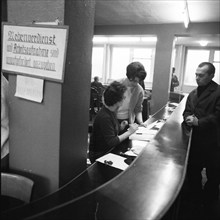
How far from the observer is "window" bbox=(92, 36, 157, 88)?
12.5m

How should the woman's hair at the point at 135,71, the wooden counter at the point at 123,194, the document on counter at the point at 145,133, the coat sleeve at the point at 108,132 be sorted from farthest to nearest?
the woman's hair at the point at 135,71 < the document on counter at the point at 145,133 < the coat sleeve at the point at 108,132 < the wooden counter at the point at 123,194

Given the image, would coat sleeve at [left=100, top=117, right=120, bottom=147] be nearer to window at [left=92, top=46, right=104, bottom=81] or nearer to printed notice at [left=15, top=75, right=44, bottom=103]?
printed notice at [left=15, top=75, right=44, bottom=103]

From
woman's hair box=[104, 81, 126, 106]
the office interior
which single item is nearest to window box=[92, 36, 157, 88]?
woman's hair box=[104, 81, 126, 106]

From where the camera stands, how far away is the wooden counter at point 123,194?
77 cm

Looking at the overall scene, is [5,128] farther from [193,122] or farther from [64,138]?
[193,122]

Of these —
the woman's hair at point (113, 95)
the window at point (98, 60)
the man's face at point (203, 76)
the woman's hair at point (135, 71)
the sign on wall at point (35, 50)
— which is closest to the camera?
the sign on wall at point (35, 50)

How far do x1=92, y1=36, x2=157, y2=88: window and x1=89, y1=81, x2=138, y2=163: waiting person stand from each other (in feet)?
35.2

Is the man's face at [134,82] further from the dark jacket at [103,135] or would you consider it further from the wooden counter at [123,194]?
the wooden counter at [123,194]

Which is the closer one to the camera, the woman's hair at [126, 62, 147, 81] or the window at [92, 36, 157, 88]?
the woman's hair at [126, 62, 147, 81]

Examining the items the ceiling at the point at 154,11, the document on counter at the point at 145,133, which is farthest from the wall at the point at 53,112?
the ceiling at the point at 154,11

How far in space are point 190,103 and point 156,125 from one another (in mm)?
504

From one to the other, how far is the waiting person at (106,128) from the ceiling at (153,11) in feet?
9.24

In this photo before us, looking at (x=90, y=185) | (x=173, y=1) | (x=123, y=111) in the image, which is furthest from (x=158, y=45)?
(x=90, y=185)

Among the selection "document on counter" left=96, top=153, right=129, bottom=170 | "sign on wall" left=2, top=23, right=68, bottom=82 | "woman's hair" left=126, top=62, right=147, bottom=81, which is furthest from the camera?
"woman's hair" left=126, top=62, right=147, bottom=81
